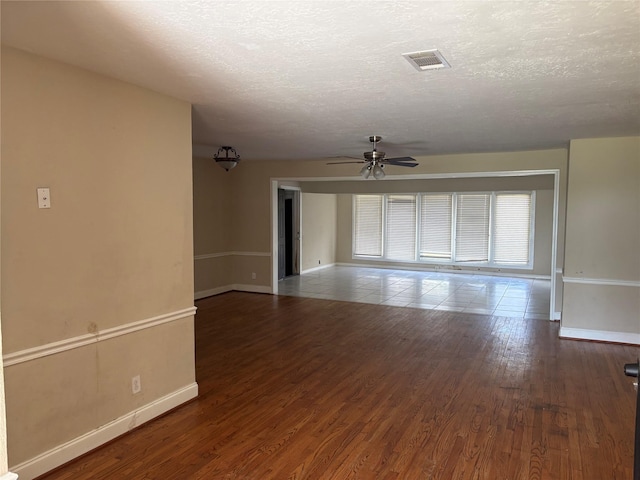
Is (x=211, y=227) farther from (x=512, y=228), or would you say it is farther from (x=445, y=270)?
(x=512, y=228)

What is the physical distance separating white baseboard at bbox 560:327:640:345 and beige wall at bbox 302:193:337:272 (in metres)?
6.64

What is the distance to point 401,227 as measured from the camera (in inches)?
470

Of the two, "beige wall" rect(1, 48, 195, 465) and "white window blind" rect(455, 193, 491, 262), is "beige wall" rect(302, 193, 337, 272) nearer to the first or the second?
"white window blind" rect(455, 193, 491, 262)

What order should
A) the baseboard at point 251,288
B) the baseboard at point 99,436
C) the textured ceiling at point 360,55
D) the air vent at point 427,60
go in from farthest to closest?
the baseboard at point 251,288 < the baseboard at point 99,436 < the air vent at point 427,60 < the textured ceiling at point 360,55

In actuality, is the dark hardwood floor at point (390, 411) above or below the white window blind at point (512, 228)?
below

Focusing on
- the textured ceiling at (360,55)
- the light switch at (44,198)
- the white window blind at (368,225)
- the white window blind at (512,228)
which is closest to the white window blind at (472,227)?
the white window blind at (512,228)

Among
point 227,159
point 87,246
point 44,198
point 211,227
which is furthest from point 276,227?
point 44,198

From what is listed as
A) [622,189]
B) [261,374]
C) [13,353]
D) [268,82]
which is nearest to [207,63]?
[268,82]

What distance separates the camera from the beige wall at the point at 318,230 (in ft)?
36.4

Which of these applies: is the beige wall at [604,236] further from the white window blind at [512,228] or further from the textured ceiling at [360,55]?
the white window blind at [512,228]

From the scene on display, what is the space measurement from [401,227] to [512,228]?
9.06 ft

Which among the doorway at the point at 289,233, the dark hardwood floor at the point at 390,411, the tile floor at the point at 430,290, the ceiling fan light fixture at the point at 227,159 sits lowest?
the dark hardwood floor at the point at 390,411

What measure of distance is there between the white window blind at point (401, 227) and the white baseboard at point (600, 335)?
6474 millimetres

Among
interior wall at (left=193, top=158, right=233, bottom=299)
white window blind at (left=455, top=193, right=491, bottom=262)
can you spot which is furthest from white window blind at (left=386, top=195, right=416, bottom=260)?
interior wall at (left=193, top=158, right=233, bottom=299)
